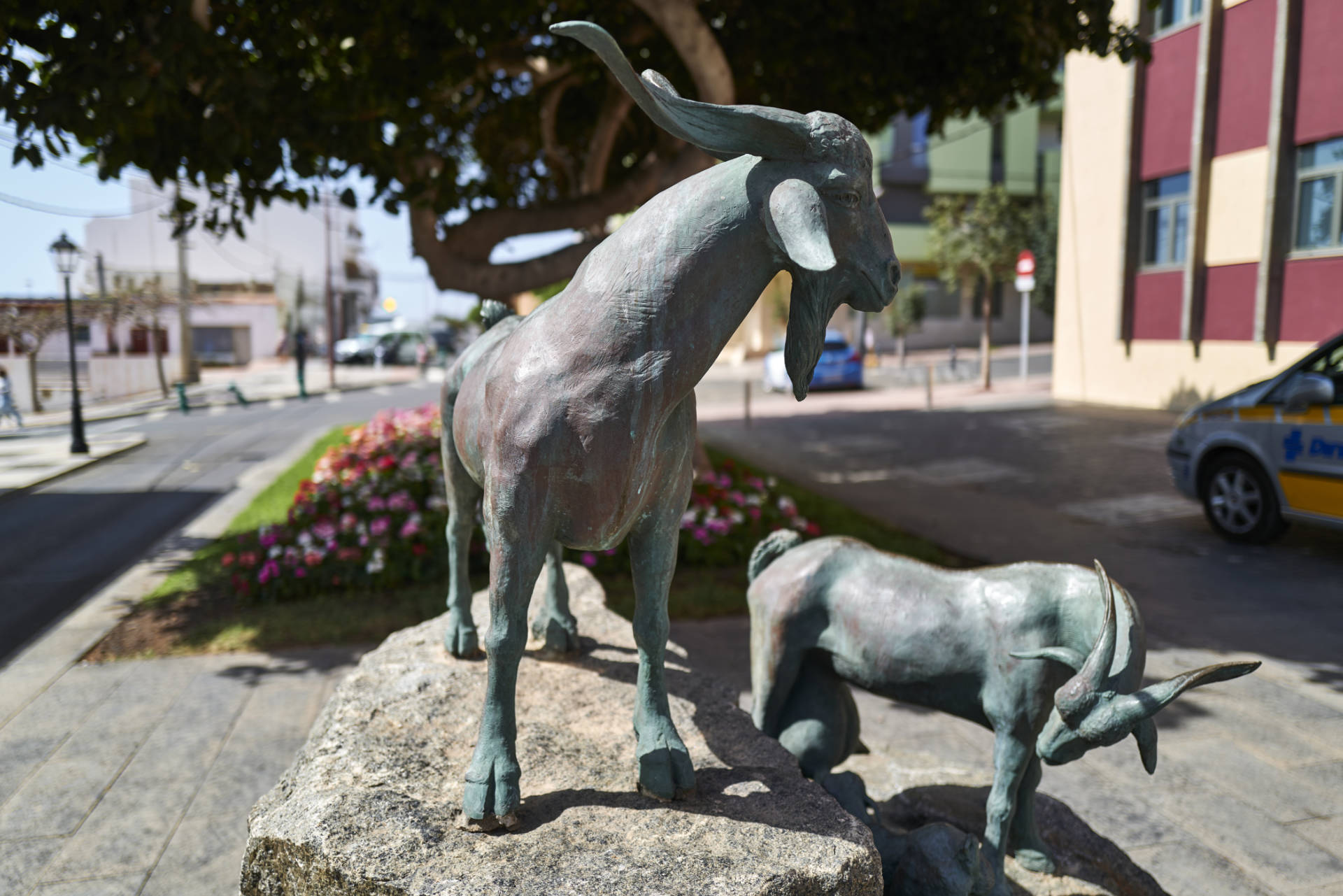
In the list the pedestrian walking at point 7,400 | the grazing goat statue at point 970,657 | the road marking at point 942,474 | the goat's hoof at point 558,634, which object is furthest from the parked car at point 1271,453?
the pedestrian walking at point 7,400

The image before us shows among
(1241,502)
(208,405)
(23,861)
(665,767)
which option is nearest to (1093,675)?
(665,767)

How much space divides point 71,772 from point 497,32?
20.8ft

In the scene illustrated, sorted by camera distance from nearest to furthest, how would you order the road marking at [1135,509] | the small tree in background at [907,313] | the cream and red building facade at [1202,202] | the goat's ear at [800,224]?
1. the goat's ear at [800,224]
2. the road marking at [1135,509]
3. the cream and red building facade at [1202,202]
4. the small tree in background at [907,313]

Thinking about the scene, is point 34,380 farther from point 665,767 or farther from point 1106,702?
point 1106,702

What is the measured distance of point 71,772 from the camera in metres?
4.20

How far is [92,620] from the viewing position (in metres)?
6.57

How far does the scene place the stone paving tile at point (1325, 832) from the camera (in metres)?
3.59

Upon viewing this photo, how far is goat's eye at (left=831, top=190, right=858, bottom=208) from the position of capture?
2086 mm

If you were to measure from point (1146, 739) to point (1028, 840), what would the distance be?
81cm

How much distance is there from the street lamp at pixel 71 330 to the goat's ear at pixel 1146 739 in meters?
7.91

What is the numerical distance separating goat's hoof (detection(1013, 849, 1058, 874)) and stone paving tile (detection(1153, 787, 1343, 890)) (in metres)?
1.08

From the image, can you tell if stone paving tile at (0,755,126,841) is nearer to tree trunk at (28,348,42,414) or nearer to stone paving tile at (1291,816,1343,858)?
tree trunk at (28,348,42,414)

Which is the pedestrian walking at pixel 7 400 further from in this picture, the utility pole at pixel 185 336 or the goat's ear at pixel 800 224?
the goat's ear at pixel 800 224

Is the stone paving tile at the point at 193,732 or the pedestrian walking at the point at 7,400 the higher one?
the pedestrian walking at the point at 7,400
